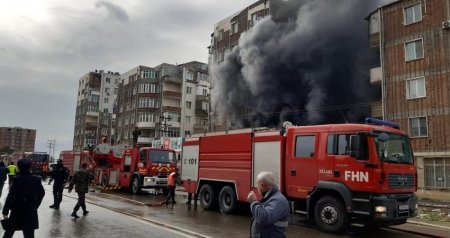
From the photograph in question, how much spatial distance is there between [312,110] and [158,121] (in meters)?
40.2

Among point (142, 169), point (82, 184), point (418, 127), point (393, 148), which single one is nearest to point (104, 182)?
point (142, 169)

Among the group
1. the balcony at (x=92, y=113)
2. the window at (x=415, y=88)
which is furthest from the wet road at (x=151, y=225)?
the balcony at (x=92, y=113)

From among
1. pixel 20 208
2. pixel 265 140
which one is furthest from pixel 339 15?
pixel 20 208

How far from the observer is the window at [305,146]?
431 inches

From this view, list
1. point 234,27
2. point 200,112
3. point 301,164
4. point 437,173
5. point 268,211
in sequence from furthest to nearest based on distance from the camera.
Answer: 1. point 200,112
2. point 234,27
3. point 437,173
4. point 301,164
5. point 268,211

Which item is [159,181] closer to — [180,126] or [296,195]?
[296,195]

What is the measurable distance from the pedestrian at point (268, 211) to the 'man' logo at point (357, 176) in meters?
5.75

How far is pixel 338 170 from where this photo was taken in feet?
33.2

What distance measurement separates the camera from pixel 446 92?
25.1 metres

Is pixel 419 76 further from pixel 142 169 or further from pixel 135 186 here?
pixel 135 186

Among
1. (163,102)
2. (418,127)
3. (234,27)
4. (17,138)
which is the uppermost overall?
(234,27)

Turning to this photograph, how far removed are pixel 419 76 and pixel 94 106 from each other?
3138 inches

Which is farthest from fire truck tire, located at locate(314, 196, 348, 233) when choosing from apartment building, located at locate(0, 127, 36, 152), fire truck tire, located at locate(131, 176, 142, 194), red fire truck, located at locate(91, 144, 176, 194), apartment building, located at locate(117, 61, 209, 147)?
apartment building, located at locate(0, 127, 36, 152)

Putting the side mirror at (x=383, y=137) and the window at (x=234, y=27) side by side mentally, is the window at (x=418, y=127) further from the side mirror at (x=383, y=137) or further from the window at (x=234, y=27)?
the window at (x=234, y=27)
